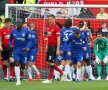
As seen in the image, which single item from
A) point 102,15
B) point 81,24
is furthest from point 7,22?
point 102,15

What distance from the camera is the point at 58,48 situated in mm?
21531

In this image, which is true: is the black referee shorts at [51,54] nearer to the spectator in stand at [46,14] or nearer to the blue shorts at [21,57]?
the blue shorts at [21,57]

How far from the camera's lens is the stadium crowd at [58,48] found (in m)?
21.5

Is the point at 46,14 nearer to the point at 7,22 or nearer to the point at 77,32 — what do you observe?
the point at 7,22

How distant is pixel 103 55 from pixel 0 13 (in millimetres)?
9056

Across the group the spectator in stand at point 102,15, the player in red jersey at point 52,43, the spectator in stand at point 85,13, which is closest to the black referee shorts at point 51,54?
the player in red jersey at point 52,43

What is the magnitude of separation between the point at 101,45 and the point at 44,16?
2.49 m

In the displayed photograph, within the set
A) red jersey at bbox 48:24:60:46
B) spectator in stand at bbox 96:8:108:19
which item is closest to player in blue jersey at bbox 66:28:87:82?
red jersey at bbox 48:24:60:46

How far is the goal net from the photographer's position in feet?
78.9

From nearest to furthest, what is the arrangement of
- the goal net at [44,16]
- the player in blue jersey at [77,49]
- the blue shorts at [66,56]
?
the player in blue jersey at [77,49]
the blue shorts at [66,56]
the goal net at [44,16]

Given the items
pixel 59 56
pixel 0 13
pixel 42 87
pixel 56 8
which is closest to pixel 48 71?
pixel 59 56

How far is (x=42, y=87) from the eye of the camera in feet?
63.9

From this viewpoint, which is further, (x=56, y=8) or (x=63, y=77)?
(x=56, y=8)

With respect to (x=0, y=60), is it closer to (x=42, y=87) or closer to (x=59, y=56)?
(x=59, y=56)
